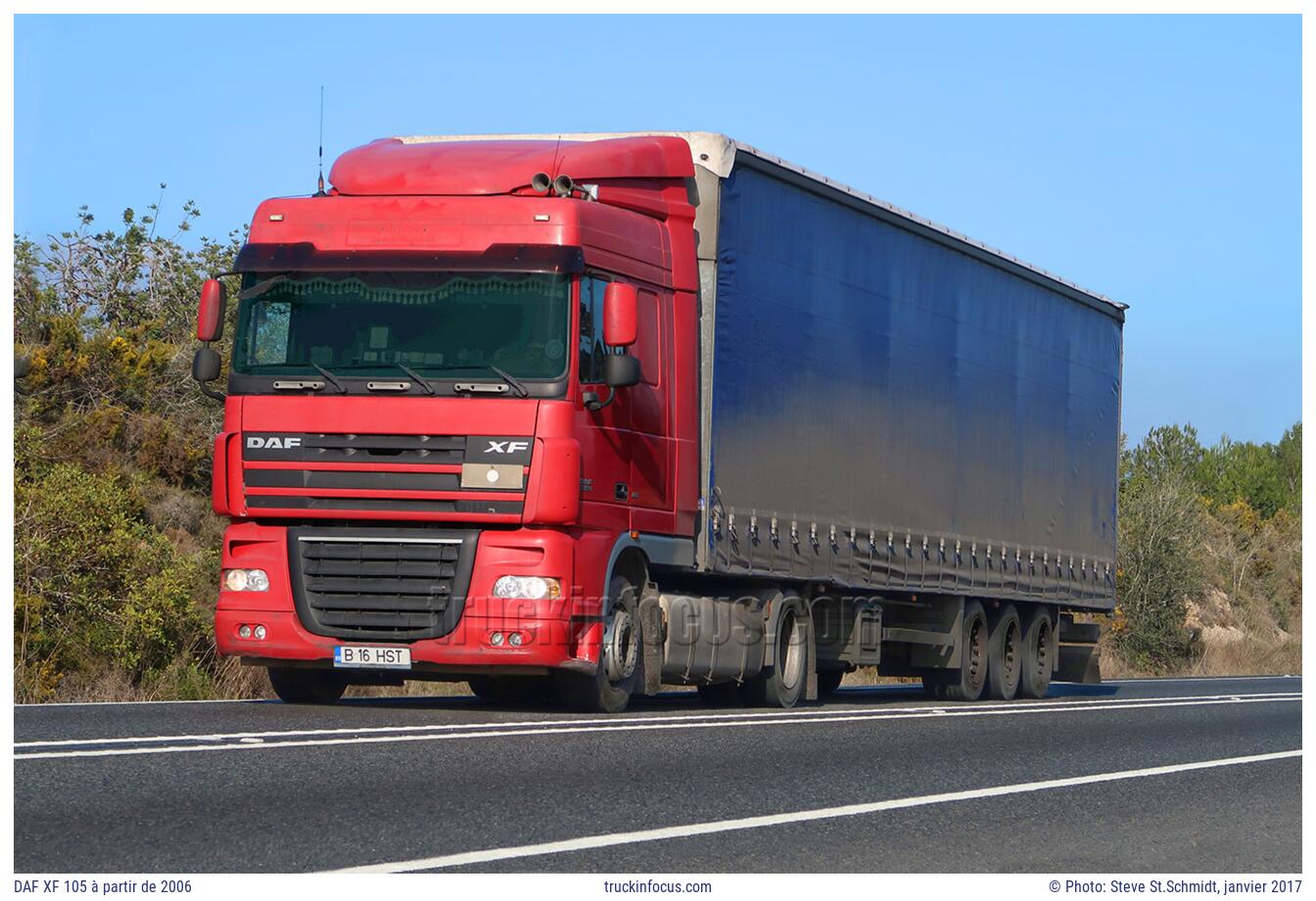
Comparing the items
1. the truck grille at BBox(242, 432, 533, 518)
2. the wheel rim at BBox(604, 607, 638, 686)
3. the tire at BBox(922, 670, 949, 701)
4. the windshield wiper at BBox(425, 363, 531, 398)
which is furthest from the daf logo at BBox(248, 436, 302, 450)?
the tire at BBox(922, 670, 949, 701)

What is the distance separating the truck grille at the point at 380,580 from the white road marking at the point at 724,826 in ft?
15.3

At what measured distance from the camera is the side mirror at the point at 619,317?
14.6 m

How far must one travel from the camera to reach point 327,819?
8.66 metres

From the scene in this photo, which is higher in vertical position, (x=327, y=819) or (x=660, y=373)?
(x=660, y=373)

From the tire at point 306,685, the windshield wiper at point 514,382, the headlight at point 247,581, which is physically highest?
the windshield wiper at point 514,382

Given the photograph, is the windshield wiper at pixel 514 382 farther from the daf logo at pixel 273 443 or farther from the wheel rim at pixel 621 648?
the wheel rim at pixel 621 648

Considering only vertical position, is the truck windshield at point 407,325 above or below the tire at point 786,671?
above

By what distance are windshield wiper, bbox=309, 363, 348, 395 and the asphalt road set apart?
228 centimetres

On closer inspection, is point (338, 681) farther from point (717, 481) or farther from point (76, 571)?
point (76, 571)

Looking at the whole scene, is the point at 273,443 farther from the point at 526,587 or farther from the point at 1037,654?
the point at 1037,654

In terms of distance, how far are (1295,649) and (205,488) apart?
126 ft

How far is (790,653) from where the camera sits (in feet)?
60.6

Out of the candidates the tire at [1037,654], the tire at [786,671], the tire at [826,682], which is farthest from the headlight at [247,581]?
the tire at [1037,654]
